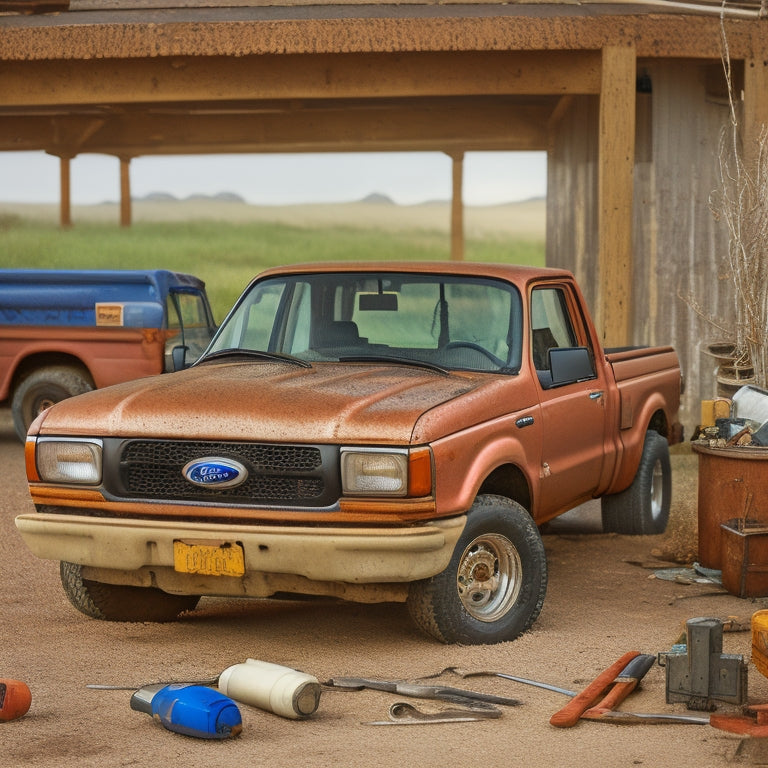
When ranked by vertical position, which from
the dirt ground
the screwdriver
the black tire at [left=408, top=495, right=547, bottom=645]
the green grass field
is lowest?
the dirt ground

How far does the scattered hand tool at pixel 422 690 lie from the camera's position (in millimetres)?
4895

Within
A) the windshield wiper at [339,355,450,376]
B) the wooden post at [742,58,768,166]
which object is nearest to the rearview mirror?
the windshield wiper at [339,355,450,376]

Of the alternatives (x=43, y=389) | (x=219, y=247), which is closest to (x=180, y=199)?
(x=219, y=247)

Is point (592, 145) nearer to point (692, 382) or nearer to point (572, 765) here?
point (692, 382)

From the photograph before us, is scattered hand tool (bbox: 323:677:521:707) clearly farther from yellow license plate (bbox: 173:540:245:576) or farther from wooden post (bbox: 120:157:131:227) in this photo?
wooden post (bbox: 120:157:131:227)

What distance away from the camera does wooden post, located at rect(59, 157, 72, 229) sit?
22653mm

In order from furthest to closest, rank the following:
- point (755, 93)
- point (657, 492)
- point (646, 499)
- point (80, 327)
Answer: point (80, 327), point (755, 93), point (657, 492), point (646, 499)

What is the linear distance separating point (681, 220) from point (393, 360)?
7.23 m

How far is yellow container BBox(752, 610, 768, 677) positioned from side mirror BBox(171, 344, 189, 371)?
10.5 feet

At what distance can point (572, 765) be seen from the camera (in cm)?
428

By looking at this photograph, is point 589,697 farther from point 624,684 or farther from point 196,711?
point 196,711

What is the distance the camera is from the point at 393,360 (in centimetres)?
625

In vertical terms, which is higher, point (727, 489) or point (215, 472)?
point (215, 472)

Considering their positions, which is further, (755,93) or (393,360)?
(755,93)
